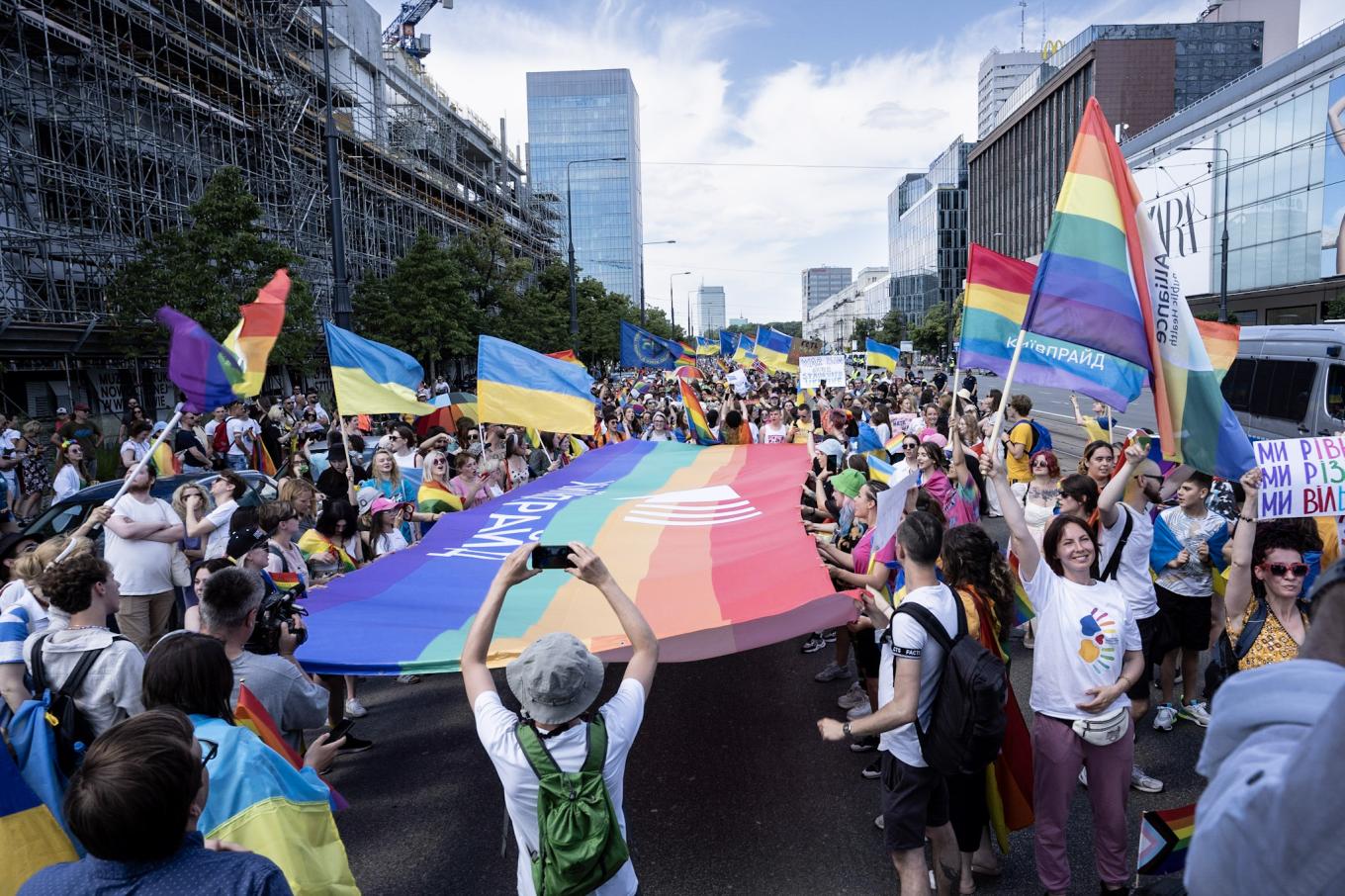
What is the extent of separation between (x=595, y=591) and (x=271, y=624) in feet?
5.69

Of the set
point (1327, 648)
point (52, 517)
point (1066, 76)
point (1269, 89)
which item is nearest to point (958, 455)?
point (1327, 648)

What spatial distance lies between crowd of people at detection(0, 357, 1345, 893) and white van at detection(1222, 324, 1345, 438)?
6.94 metres

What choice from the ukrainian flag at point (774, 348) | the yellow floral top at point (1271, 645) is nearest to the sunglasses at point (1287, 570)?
the yellow floral top at point (1271, 645)

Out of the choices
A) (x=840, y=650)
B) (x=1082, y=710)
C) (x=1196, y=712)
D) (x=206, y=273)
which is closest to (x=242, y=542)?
(x=840, y=650)

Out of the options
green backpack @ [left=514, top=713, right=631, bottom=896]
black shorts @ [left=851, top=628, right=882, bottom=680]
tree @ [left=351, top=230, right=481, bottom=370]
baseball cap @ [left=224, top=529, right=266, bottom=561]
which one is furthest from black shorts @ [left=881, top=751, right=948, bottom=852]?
tree @ [left=351, top=230, right=481, bottom=370]

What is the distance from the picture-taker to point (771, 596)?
430 centimetres

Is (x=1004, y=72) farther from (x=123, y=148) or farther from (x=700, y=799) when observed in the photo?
(x=700, y=799)

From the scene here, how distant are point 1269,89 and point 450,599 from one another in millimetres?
47208

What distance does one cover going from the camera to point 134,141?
22.7 meters

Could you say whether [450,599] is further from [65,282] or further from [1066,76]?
[1066,76]

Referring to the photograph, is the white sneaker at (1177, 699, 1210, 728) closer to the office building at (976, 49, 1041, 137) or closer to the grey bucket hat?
the grey bucket hat

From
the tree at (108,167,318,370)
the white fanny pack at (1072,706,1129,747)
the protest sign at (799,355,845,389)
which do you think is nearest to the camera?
the white fanny pack at (1072,706,1129,747)

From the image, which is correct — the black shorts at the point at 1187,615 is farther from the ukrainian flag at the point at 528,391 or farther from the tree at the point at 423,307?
the tree at the point at 423,307

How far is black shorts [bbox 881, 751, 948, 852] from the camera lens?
3285 millimetres
